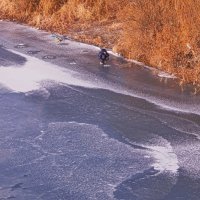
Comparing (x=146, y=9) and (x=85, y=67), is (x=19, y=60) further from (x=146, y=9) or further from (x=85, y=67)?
(x=146, y=9)

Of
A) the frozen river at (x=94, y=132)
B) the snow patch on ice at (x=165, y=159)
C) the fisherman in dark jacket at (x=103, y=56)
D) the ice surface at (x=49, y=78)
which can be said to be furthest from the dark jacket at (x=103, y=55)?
the snow patch on ice at (x=165, y=159)

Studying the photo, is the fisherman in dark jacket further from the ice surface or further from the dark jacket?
the ice surface

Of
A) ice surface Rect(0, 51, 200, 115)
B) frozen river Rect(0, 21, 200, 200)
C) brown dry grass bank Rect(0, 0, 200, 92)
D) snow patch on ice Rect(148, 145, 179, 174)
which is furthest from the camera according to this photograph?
brown dry grass bank Rect(0, 0, 200, 92)

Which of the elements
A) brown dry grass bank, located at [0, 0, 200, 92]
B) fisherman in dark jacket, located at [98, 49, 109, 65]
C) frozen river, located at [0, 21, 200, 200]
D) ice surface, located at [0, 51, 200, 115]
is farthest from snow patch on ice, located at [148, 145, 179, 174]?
fisherman in dark jacket, located at [98, 49, 109, 65]

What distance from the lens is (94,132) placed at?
838cm

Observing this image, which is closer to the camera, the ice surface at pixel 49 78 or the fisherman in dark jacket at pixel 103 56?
the ice surface at pixel 49 78

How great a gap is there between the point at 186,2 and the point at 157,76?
209cm

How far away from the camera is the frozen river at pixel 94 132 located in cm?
663

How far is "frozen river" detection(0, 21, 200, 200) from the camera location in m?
6.63

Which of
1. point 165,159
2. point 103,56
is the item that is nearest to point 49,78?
point 103,56

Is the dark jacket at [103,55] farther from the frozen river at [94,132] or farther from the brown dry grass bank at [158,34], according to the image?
the brown dry grass bank at [158,34]

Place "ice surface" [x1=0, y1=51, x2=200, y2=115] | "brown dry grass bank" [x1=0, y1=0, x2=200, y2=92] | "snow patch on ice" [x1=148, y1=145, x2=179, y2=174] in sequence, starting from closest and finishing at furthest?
1. "snow patch on ice" [x1=148, y1=145, x2=179, y2=174]
2. "ice surface" [x1=0, y1=51, x2=200, y2=115]
3. "brown dry grass bank" [x1=0, y1=0, x2=200, y2=92]

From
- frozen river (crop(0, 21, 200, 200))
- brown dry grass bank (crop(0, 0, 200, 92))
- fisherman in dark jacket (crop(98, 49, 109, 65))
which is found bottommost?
frozen river (crop(0, 21, 200, 200))

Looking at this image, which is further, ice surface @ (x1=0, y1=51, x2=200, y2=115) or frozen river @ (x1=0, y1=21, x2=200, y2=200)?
ice surface @ (x1=0, y1=51, x2=200, y2=115)
